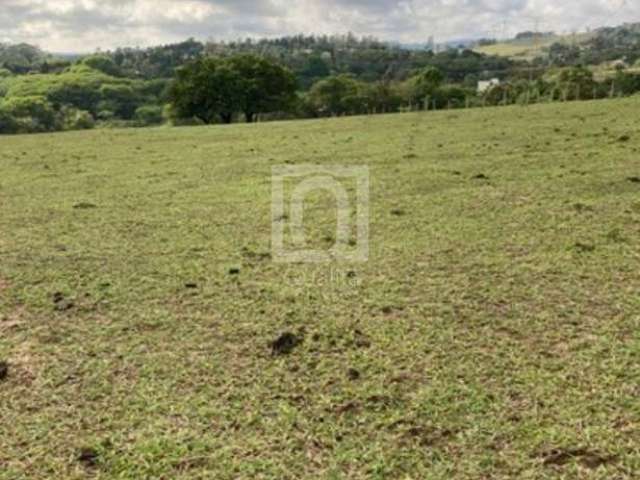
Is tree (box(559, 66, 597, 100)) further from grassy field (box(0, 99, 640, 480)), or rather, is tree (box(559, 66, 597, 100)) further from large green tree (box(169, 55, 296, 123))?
grassy field (box(0, 99, 640, 480))

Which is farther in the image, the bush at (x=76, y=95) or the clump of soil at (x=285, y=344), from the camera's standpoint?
the bush at (x=76, y=95)

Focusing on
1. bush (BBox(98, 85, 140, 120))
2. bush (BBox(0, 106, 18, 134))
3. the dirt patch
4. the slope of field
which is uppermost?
the slope of field

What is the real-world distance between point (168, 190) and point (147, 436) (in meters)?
6.51

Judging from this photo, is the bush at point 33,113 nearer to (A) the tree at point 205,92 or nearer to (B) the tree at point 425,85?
(A) the tree at point 205,92

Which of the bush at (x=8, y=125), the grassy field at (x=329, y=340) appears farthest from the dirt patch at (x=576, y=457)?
the bush at (x=8, y=125)

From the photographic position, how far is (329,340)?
3531 mm

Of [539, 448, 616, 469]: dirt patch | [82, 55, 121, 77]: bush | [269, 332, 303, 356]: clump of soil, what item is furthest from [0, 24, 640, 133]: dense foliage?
[82, 55, 121, 77]: bush

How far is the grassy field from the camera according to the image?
2.52 metres

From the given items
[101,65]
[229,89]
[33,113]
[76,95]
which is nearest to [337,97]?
[229,89]

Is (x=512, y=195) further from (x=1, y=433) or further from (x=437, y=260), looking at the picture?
(x=1, y=433)

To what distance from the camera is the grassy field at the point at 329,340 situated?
2521mm

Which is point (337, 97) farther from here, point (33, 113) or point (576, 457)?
point (576, 457)

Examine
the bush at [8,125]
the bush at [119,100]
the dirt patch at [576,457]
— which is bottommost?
the bush at [8,125]

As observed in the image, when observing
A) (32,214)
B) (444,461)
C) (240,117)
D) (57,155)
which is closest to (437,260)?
(444,461)
